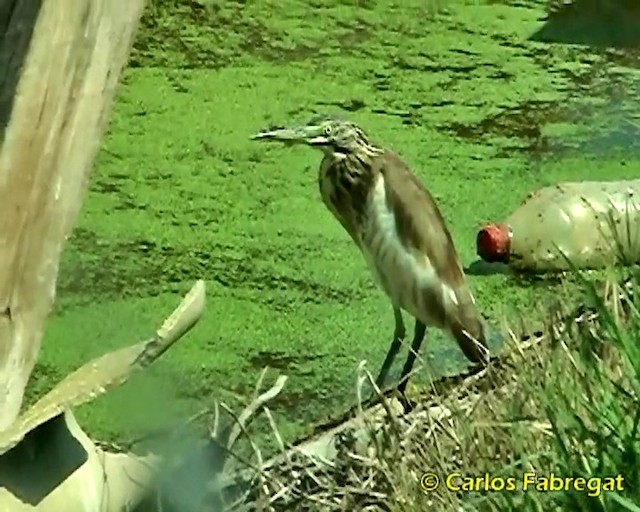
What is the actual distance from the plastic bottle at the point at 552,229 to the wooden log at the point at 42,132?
1.59 meters

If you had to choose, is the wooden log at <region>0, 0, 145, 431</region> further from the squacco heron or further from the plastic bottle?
the plastic bottle

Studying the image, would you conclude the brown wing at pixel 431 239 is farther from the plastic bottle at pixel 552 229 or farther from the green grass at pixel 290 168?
the plastic bottle at pixel 552 229

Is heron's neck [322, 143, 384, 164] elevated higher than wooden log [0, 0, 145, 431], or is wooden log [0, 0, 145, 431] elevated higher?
wooden log [0, 0, 145, 431]

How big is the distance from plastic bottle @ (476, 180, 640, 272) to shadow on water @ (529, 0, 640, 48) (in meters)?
1.10

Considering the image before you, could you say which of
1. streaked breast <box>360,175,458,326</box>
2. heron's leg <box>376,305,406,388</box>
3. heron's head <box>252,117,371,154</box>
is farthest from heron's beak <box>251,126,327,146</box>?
heron's leg <box>376,305,406,388</box>

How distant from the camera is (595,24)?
4246 mm

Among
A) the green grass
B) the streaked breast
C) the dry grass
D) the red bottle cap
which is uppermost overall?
the dry grass

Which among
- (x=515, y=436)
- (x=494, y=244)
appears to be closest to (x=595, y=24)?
(x=494, y=244)

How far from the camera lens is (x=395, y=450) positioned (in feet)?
5.61

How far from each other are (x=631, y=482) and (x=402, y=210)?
1214 millimetres

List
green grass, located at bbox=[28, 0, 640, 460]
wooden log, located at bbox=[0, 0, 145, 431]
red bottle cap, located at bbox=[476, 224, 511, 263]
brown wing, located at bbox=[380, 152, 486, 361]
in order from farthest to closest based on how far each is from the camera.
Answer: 1. red bottle cap, located at bbox=[476, 224, 511, 263]
2. green grass, located at bbox=[28, 0, 640, 460]
3. brown wing, located at bbox=[380, 152, 486, 361]
4. wooden log, located at bbox=[0, 0, 145, 431]

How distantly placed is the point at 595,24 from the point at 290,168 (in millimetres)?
1381

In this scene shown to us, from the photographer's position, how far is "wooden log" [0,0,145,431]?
1255 millimetres

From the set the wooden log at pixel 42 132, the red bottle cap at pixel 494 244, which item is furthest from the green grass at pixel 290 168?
the wooden log at pixel 42 132
